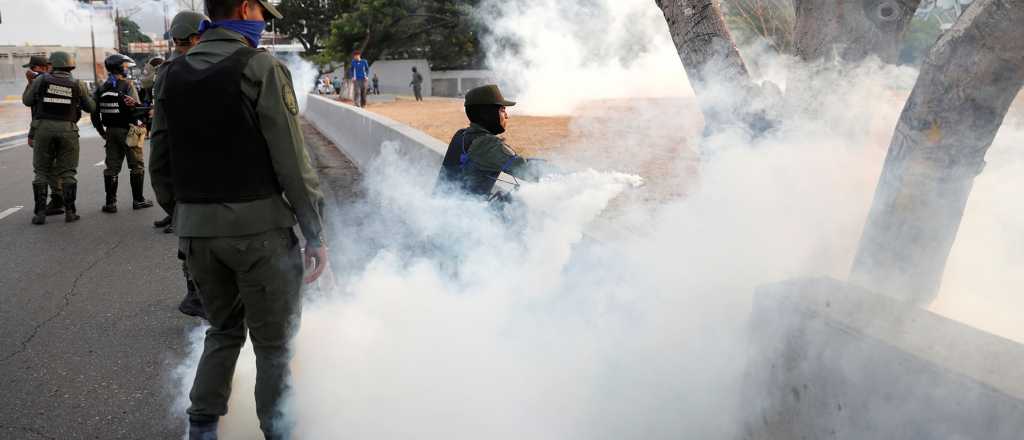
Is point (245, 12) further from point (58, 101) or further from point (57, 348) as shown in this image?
point (58, 101)

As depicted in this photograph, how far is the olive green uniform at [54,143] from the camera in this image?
756 centimetres

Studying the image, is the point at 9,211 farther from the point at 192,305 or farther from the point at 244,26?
the point at 244,26

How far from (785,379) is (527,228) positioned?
2117 mm

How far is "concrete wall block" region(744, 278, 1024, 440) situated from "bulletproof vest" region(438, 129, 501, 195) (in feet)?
6.51

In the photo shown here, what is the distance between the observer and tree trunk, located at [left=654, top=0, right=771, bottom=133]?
3922 mm

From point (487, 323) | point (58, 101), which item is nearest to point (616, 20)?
point (58, 101)

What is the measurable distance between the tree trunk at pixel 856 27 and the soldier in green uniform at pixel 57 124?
716 cm

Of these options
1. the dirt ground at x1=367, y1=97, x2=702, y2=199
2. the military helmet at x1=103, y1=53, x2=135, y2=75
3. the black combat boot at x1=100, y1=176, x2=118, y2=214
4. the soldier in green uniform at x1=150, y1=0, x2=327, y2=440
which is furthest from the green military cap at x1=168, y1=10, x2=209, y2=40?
the black combat boot at x1=100, y1=176, x2=118, y2=214

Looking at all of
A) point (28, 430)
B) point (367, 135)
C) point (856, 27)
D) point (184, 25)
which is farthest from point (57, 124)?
point (856, 27)

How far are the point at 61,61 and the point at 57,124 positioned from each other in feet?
2.13

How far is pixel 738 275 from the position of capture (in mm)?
3131

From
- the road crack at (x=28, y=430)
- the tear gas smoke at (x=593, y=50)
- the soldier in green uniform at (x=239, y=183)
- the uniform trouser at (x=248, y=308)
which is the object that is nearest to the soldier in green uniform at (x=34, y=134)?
the road crack at (x=28, y=430)

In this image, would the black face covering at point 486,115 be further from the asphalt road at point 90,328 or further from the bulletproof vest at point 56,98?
the bulletproof vest at point 56,98

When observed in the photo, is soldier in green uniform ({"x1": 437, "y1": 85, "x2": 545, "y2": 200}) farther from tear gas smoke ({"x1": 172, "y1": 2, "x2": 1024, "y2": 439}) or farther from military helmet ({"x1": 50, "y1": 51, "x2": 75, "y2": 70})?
military helmet ({"x1": 50, "y1": 51, "x2": 75, "y2": 70})
